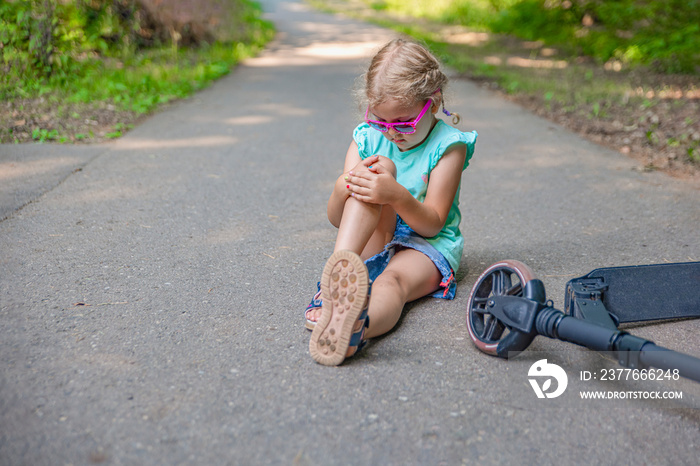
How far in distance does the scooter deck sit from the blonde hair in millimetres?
824

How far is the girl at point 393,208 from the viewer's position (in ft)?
6.45

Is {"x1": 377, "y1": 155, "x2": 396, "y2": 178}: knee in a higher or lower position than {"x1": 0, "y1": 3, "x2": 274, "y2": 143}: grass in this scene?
higher

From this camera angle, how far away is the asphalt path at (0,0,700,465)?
1.66 metres

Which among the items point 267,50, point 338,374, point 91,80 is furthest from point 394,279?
point 267,50

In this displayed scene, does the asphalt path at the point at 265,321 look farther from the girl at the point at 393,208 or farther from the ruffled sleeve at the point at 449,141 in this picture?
the ruffled sleeve at the point at 449,141

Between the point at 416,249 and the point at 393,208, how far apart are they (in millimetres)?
268

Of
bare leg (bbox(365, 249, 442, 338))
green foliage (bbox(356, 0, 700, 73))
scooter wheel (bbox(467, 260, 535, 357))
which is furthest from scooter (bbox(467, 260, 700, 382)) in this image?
green foliage (bbox(356, 0, 700, 73))

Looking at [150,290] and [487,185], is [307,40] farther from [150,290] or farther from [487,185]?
[150,290]

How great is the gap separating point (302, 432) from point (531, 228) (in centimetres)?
221

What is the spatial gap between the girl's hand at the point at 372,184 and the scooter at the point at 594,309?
47 centimetres

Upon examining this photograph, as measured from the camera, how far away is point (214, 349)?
2.11 metres

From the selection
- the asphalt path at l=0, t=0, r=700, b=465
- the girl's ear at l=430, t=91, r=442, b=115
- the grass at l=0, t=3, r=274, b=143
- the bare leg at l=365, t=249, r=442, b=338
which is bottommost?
the asphalt path at l=0, t=0, r=700, b=465

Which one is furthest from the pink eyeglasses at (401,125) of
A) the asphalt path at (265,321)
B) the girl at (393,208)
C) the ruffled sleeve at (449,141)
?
the asphalt path at (265,321)

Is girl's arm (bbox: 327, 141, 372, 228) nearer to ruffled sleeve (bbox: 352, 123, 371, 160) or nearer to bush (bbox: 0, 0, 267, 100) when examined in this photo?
ruffled sleeve (bbox: 352, 123, 371, 160)
